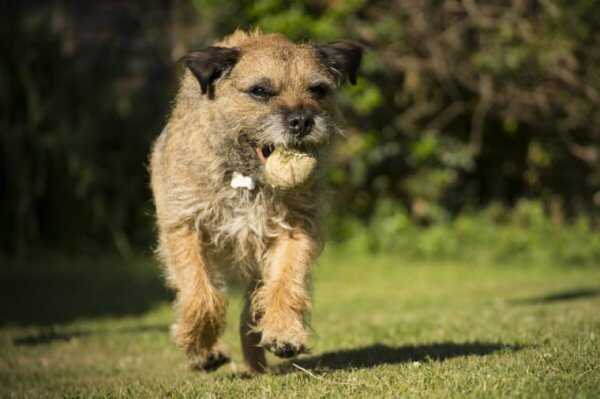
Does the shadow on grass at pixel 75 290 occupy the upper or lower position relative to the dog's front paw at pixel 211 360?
lower

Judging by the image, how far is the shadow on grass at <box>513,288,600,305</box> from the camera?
35.5 ft

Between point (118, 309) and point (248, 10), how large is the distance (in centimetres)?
563

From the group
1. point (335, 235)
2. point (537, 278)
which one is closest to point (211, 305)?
point (537, 278)

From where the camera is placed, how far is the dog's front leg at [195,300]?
577 cm

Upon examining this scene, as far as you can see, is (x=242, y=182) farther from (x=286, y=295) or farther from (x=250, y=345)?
(x=250, y=345)

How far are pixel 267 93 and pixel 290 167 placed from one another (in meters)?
0.54

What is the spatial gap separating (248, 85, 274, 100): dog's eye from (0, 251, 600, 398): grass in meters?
1.67

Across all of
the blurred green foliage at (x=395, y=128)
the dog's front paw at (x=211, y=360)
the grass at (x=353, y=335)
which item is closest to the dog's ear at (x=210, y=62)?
the dog's front paw at (x=211, y=360)

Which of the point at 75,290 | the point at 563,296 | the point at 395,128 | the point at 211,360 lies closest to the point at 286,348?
the point at 211,360

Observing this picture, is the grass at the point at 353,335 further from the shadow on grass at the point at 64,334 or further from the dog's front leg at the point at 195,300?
the dog's front leg at the point at 195,300

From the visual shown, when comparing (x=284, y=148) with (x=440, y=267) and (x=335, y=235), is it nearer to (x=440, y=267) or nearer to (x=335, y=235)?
(x=440, y=267)

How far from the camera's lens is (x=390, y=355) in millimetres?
6371

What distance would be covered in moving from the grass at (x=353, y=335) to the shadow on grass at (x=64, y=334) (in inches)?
0.7

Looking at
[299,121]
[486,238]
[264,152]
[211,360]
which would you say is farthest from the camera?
[486,238]
